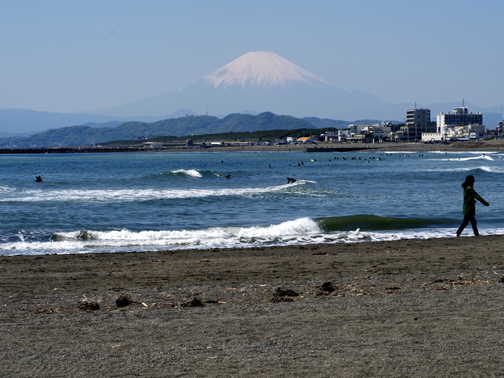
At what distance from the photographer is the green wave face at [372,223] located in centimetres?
1867

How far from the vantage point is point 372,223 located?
19.3 meters

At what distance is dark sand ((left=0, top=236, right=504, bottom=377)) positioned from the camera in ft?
17.0

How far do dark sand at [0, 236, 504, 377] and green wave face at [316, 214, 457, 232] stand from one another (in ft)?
21.5

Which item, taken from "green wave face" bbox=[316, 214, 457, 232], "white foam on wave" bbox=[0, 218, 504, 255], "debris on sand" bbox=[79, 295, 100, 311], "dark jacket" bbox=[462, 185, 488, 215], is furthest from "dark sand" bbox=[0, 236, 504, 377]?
"green wave face" bbox=[316, 214, 457, 232]

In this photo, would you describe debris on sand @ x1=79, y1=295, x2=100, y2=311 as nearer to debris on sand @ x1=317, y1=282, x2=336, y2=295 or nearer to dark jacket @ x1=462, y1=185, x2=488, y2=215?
debris on sand @ x1=317, y1=282, x2=336, y2=295

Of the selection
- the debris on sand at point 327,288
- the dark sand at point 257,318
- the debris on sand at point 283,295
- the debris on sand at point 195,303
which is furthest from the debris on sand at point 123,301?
the debris on sand at point 327,288

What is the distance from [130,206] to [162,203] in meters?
1.82

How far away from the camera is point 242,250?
548 inches

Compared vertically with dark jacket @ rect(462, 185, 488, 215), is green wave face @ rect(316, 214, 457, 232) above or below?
below

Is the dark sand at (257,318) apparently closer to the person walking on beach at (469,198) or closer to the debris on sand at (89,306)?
the debris on sand at (89,306)

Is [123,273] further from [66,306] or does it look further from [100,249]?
[100,249]

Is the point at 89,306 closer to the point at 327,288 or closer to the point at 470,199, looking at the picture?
the point at 327,288

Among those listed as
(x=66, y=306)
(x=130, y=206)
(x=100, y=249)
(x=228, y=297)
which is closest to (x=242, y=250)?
(x=100, y=249)

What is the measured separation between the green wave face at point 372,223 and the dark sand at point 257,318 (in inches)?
258
